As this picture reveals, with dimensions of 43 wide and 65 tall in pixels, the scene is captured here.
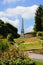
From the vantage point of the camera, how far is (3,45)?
22.0 meters

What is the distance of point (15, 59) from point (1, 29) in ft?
140

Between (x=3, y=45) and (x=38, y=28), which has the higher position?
(x=3, y=45)

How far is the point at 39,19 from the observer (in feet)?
280

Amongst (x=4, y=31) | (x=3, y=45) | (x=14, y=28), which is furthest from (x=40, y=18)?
(x=3, y=45)

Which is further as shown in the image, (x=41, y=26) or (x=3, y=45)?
(x=41, y=26)

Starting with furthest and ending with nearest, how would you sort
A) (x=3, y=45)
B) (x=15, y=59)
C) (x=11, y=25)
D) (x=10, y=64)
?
(x=11, y=25) < (x=3, y=45) < (x=15, y=59) < (x=10, y=64)

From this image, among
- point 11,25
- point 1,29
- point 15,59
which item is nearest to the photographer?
point 15,59

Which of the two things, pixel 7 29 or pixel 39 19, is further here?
pixel 39 19

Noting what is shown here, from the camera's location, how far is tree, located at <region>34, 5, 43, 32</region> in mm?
83856

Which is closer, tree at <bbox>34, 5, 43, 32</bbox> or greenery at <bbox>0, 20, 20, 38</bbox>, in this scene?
greenery at <bbox>0, 20, 20, 38</bbox>

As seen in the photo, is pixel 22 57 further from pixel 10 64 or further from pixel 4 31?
pixel 4 31

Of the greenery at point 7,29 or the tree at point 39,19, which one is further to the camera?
the tree at point 39,19

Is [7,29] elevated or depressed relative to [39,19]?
depressed

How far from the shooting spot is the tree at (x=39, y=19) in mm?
83856
